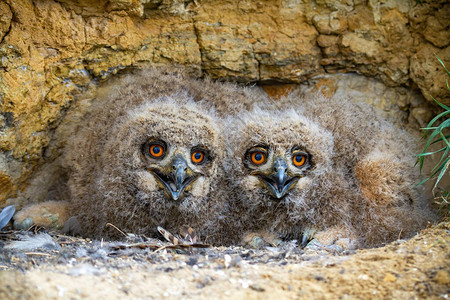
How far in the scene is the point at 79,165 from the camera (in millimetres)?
5383

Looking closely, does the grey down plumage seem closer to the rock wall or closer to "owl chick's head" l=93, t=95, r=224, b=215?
"owl chick's head" l=93, t=95, r=224, b=215

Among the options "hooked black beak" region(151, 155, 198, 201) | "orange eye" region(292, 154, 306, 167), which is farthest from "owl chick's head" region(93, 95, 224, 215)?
"orange eye" region(292, 154, 306, 167)

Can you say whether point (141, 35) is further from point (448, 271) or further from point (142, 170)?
point (448, 271)

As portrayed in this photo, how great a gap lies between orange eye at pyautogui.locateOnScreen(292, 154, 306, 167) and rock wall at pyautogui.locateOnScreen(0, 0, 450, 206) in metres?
1.34

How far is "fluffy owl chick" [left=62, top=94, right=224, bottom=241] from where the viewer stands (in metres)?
4.71

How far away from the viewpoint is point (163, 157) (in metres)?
4.75

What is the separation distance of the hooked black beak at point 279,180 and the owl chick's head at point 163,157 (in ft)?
1.85

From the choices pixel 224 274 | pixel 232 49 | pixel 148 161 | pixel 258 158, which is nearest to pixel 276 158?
pixel 258 158

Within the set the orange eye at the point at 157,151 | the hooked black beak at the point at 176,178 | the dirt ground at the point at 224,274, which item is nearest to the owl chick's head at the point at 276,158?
the hooked black beak at the point at 176,178

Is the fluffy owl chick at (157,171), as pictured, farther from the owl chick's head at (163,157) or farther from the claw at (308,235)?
the claw at (308,235)

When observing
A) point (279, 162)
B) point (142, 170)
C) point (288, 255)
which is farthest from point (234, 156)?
point (288, 255)

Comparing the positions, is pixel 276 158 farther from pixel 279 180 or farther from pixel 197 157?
pixel 197 157

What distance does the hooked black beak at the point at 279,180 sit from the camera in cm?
465

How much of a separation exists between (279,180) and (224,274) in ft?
5.14
